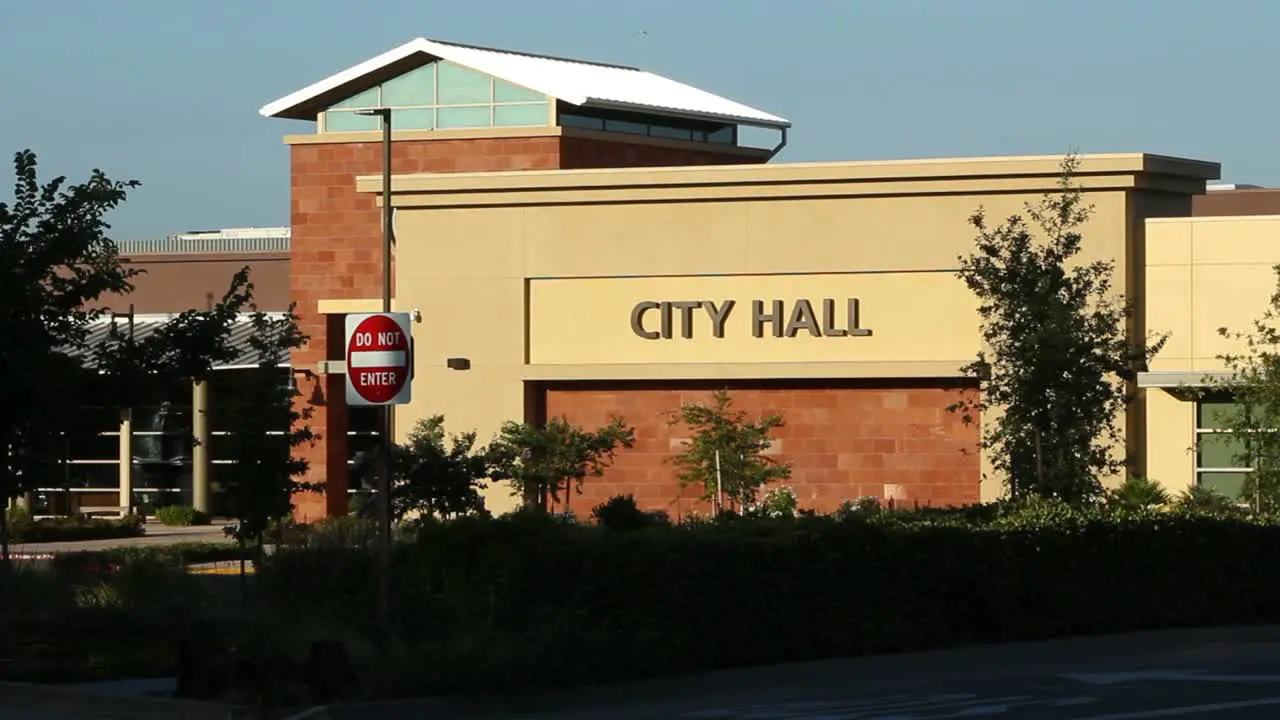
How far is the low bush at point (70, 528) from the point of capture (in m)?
Result: 46.6

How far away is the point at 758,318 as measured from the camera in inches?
1554

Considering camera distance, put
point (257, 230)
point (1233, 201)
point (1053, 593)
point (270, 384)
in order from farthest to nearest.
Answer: point (257, 230)
point (1233, 201)
point (270, 384)
point (1053, 593)

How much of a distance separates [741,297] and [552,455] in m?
4.63

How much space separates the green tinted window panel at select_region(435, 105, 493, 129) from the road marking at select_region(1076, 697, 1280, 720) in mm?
33684

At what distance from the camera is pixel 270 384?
29.4m

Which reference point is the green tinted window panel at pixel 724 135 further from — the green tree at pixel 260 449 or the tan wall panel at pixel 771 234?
the green tree at pixel 260 449

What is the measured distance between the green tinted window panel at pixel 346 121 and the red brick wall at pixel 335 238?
0.93 m

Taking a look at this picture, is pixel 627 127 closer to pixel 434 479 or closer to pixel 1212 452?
pixel 434 479

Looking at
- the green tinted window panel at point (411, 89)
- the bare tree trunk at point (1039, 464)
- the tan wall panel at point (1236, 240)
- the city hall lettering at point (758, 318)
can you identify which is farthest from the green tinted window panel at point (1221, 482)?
the green tinted window panel at point (411, 89)

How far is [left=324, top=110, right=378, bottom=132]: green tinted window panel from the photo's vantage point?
48062 mm

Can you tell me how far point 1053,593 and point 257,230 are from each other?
223 feet

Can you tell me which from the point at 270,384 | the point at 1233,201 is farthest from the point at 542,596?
the point at 1233,201

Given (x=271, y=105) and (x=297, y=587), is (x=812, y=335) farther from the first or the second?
(x=297, y=587)

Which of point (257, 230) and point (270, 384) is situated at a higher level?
point (257, 230)
